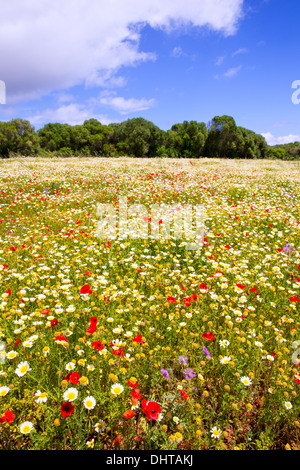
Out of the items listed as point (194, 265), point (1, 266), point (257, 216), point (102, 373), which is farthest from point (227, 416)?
point (257, 216)

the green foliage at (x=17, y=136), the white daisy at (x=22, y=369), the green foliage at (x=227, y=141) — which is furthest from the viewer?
the green foliage at (x=227, y=141)

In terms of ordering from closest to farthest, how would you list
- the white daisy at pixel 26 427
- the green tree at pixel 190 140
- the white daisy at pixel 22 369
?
the white daisy at pixel 26 427
the white daisy at pixel 22 369
the green tree at pixel 190 140

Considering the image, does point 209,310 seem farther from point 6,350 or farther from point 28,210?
point 28,210

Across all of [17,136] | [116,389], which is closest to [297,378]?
A: [116,389]

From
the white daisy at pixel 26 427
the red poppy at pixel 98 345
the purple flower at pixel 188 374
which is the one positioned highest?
the red poppy at pixel 98 345

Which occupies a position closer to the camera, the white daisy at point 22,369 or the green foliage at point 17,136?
the white daisy at point 22,369

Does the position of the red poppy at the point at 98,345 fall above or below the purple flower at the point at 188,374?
above

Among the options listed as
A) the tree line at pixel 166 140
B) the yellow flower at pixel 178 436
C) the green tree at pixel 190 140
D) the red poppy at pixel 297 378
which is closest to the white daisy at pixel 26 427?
the yellow flower at pixel 178 436

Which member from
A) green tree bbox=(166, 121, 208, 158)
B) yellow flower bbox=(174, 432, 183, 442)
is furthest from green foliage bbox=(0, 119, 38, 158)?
yellow flower bbox=(174, 432, 183, 442)

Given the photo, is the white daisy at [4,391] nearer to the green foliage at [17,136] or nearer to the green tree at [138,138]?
the green foliage at [17,136]

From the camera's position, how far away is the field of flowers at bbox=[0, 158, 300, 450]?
209 centimetres

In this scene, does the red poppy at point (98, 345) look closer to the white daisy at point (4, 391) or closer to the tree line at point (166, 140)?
the white daisy at point (4, 391)

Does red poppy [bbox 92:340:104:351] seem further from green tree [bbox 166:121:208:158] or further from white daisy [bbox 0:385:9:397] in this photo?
green tree [bbox 166:121:208:158]

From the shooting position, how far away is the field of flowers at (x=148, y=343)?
209 cm
